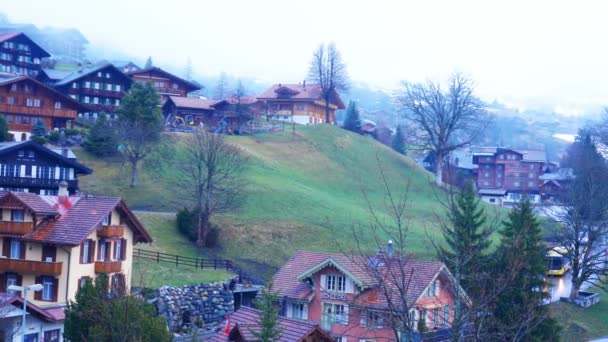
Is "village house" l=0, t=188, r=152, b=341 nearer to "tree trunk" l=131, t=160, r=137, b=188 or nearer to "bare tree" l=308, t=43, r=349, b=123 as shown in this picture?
"tree trunk" l=131, t=160, r=137, b=188

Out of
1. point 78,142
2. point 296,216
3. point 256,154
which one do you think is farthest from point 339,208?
point 78,142

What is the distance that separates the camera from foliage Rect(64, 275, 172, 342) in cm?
2316

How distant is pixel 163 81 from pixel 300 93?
1926 cm

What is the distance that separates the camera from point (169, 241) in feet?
176

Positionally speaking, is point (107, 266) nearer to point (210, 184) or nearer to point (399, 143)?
point (210, 184)

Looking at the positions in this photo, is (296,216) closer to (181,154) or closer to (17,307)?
(181,154)

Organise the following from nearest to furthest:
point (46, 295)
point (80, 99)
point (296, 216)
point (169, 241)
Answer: point (46, 295)
point (169, 241)
point (296, 216)
point (80, 99)

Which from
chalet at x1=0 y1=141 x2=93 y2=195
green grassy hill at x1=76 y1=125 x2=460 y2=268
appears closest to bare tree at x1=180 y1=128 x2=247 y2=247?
green grassy hill at x1=76 y1=125 x2=460 y2=268

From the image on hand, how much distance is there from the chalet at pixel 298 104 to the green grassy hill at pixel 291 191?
13289 mm

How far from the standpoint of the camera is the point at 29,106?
72438 millimetres

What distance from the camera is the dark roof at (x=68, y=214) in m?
40.8

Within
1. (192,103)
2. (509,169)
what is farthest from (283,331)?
(509,169)

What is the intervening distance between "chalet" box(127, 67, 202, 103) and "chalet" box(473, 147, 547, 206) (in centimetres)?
4378

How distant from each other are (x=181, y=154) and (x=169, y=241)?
58.8 ft
